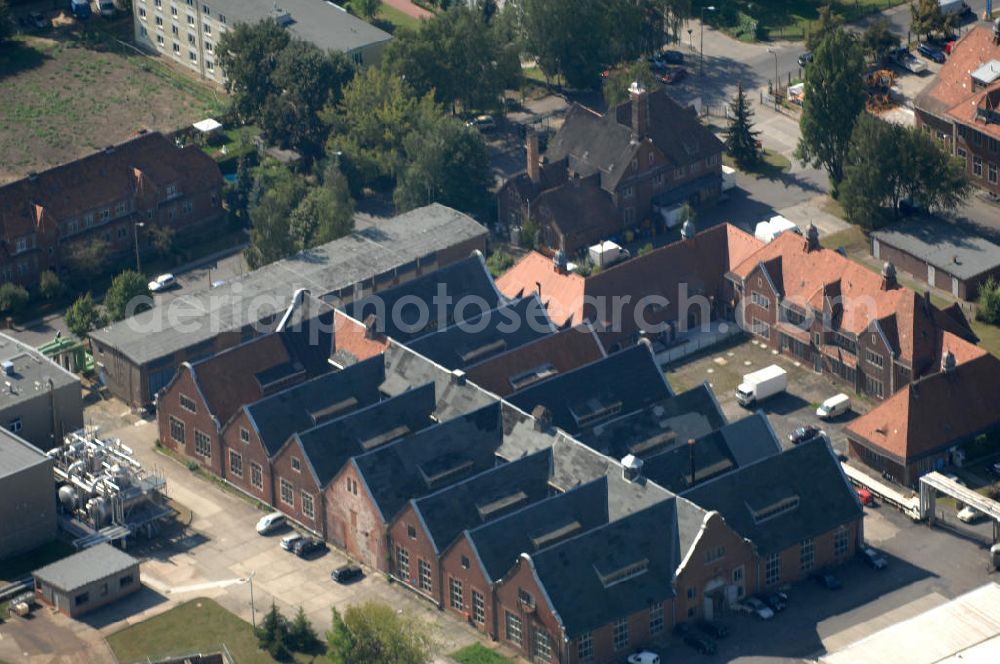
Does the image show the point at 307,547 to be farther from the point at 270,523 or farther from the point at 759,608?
the point at 759,608

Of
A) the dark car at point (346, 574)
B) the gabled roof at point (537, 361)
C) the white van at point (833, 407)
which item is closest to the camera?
the dark car at point (346, 574)

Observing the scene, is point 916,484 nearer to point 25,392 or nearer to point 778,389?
point 778,389

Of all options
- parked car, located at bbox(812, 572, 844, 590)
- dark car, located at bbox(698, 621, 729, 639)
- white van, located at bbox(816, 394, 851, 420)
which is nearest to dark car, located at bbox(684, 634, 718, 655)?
dark car, located at bbox(698, 621, 729, 639)

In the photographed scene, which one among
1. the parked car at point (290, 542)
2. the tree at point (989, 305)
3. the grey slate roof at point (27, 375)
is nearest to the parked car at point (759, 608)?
the parked car at point (290, 542)

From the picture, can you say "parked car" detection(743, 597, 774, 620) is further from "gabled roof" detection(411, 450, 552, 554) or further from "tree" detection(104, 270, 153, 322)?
"tree" detection(104, 270, 153, 322)

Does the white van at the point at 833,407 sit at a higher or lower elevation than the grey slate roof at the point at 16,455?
lower

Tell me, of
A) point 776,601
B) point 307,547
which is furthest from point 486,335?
point 776,601

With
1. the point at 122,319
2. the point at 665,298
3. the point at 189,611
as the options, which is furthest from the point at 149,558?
the point at 665,298

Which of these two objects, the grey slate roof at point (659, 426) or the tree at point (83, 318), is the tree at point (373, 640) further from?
the tree at point (83, 318)
